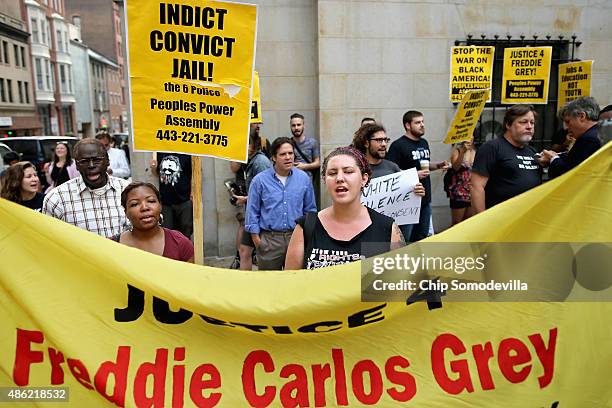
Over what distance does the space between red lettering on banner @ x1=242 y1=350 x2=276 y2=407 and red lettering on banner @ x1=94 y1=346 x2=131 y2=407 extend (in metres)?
0.49

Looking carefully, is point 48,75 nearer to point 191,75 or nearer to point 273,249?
point 273,249

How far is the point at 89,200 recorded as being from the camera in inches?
152

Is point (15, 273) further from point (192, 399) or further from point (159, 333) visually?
point (192, 399)

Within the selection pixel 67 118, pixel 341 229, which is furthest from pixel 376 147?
pixel 67 118

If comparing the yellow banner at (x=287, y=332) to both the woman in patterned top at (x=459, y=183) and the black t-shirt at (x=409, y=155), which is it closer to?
the black t-shirt at (x=409, y=155)

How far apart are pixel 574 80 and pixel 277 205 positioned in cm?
489

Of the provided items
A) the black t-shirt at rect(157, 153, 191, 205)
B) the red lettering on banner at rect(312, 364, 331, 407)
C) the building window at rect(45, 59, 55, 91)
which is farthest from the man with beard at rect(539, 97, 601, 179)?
the building window at rect(45, 59, 55, 91)

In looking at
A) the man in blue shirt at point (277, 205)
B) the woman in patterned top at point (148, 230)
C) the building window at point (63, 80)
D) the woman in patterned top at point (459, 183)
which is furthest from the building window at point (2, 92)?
the woman in patterned top at point (148, 230)

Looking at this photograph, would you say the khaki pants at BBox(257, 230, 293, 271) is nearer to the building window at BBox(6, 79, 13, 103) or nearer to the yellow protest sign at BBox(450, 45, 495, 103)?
the yellow protest sign at BBox(450, 45, 495, 103)

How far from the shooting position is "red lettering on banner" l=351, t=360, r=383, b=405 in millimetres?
2256

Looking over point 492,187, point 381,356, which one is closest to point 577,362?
point 381,356

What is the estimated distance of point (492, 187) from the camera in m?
4.45

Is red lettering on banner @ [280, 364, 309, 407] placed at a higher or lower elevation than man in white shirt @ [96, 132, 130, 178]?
lower

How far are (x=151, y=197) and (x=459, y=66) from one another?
202 inches
